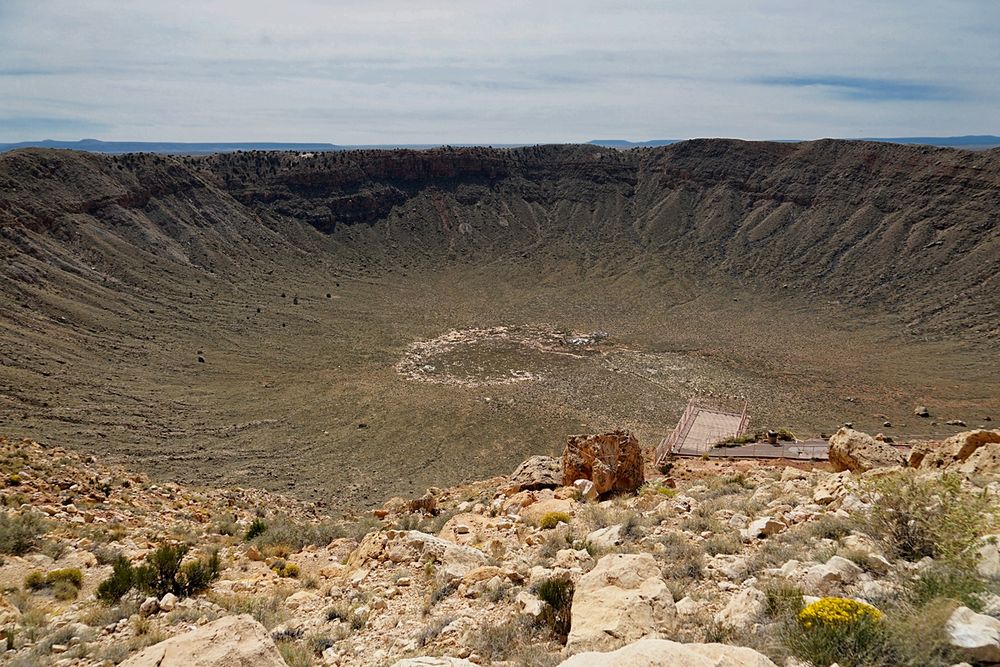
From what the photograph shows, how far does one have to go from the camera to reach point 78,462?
18.5 m

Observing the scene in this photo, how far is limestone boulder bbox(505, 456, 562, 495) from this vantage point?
56.0 ft

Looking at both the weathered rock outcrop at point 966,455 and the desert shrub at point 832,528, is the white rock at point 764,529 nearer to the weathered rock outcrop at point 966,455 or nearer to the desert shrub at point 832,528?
the desert shrub at point 832,528

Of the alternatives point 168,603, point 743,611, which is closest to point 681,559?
point 743,611

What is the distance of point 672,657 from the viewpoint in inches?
199

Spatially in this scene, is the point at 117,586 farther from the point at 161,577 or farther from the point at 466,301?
the point at 466,301

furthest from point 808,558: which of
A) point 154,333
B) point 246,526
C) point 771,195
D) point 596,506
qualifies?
point 771,195

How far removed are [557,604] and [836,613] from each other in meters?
3.15

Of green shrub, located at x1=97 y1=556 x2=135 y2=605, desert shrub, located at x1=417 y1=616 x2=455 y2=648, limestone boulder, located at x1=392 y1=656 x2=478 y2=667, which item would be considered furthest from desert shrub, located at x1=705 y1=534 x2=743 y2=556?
green shrub, located at x1=97 y1=556 x2=135 y2=605

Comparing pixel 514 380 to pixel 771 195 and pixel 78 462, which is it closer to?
pixel 78 462

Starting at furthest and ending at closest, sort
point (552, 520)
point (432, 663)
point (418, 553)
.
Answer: point (552, 520)
point (418, 553)
point (432, 663)

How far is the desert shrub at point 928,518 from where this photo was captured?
7.23 m

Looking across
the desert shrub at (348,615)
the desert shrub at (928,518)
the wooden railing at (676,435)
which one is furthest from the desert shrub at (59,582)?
the wooden railing at (676,435)

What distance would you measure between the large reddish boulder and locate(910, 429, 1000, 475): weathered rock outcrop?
612 cm

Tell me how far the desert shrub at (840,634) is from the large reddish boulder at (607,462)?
8875 mm
